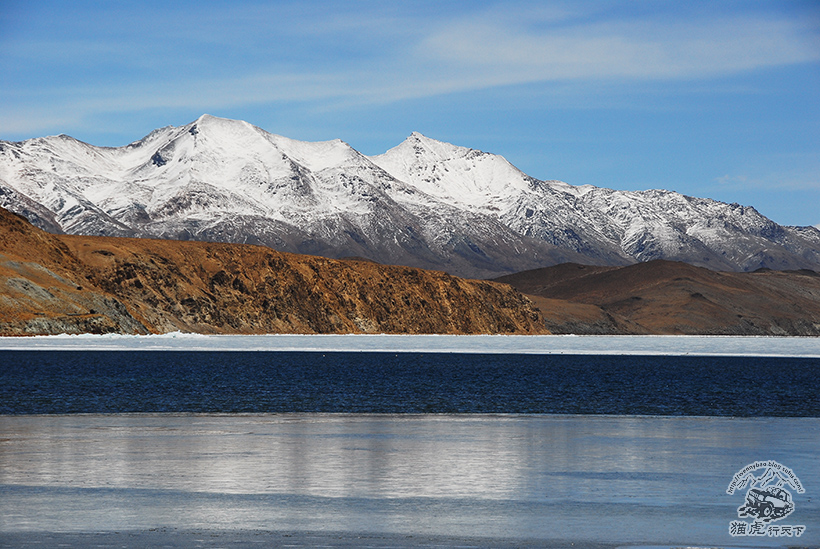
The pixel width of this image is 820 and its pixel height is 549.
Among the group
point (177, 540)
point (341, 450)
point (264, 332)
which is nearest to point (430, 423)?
point (341, 450)

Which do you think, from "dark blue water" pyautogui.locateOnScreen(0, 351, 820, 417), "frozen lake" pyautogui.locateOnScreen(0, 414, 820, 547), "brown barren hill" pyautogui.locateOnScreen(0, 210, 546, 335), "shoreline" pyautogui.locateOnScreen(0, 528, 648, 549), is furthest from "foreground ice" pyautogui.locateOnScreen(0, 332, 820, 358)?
"shoreline" pyautogui.locateOnScreen(0, 528, 648, 549)

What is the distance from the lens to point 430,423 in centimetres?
3656

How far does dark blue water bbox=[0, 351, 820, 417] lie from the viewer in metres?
→ 47.1

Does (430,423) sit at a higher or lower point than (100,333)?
lower

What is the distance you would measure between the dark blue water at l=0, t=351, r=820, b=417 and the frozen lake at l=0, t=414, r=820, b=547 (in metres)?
11.0

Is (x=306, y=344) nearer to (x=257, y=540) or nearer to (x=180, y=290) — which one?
(x=180, y=290)

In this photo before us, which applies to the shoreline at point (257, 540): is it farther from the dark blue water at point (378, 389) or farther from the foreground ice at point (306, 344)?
the foreground ice at point (306, 344)

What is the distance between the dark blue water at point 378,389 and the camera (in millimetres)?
47094

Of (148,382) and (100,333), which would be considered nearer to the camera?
(148,382)

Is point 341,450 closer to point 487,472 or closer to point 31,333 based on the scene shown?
point 487,472

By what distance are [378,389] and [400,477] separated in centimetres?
3960

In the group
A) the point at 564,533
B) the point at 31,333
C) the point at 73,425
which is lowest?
the point at 564,533

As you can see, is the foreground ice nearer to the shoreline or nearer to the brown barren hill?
the brown barren hill

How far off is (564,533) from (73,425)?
72.7 ft
